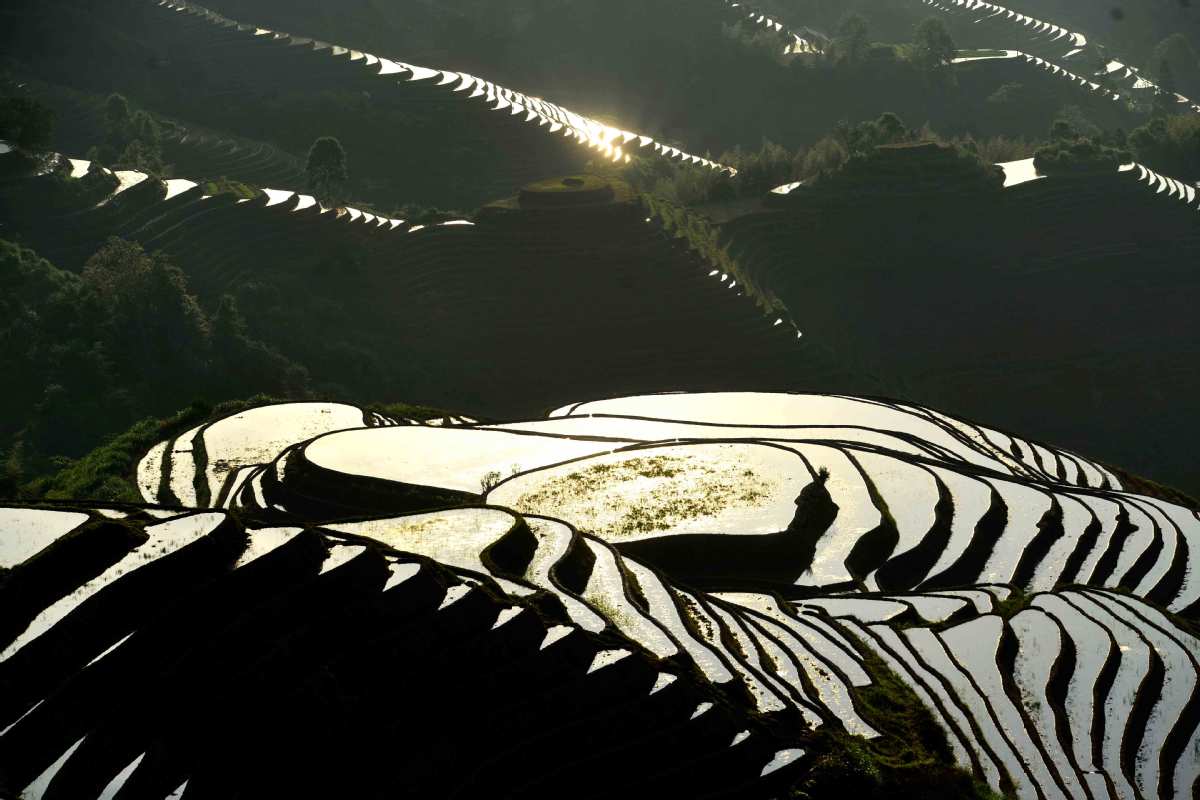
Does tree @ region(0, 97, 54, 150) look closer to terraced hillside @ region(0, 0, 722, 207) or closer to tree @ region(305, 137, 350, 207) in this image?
tree @ region(305, 137, 350, 207)

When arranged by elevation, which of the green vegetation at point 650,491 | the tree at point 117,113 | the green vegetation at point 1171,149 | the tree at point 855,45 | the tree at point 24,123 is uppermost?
the tree at point 855,45

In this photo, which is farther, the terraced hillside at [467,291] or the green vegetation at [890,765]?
the terraced hillside at [467,291]

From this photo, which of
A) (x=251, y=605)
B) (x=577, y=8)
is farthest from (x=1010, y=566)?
(x=577, y=8)

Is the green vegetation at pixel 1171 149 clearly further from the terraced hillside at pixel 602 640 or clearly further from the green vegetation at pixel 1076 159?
the terraced hillside at pixel 602 640

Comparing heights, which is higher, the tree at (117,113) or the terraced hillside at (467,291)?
the tree at (117,113)

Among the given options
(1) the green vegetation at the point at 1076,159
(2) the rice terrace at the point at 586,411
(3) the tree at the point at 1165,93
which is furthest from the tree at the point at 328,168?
(3) the tree at the point at 1165,93

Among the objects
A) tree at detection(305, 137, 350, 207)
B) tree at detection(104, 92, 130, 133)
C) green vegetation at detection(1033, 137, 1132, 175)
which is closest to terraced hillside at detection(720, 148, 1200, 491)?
green vegetation at detection(1033, 137, 1132, 175)

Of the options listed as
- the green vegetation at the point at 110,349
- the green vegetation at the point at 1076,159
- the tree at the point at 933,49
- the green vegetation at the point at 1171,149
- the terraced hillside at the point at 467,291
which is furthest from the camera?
the tree at the point at 933,49
